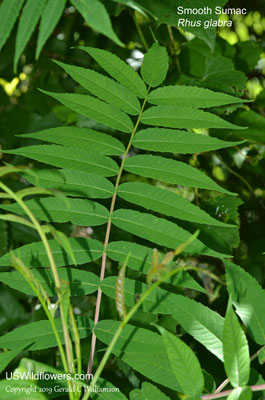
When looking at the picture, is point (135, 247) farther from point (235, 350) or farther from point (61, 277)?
point (235, 350)

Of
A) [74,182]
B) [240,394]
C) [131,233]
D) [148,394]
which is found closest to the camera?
[240,394]

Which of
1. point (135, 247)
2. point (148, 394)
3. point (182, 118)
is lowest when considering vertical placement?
point (148, 394)

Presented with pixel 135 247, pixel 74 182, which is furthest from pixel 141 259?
pixel 74 182

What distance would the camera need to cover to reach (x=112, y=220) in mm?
658

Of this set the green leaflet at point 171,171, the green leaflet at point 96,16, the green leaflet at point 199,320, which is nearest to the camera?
the green leaflet at point 96,16

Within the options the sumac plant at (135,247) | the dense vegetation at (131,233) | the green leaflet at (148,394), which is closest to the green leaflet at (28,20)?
the dense vegetation at (131,233)

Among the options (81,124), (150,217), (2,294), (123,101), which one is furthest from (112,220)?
(2,294)

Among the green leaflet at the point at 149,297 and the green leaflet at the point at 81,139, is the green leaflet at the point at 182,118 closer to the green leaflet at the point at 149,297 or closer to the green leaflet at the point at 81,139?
the green leaflet at the point at 81,139

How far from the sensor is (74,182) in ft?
2.12

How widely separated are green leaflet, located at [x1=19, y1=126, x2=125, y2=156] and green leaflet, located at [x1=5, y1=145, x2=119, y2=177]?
18mm

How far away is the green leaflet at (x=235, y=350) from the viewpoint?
442 mm

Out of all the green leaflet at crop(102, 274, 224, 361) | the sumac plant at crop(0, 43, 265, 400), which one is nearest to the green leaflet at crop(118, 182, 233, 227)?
the sumac plant at crop(0, 43, 265, 400)

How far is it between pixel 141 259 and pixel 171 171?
0.12 metres

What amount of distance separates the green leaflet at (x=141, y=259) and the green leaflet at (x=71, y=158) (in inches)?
4.2
